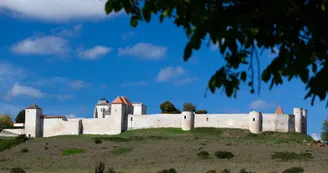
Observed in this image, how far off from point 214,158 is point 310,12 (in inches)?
1162

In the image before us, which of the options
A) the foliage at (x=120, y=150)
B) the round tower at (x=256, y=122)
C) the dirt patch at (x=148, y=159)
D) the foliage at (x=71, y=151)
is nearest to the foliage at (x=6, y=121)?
the dirt patch at (x=148, y=159)

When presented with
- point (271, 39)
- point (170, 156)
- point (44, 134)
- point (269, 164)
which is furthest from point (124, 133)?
point (271, 39)

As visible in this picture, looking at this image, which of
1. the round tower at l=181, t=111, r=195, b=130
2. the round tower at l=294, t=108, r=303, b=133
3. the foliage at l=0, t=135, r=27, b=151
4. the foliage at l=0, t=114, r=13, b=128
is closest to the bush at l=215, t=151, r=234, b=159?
the foliage at l=0, t=135, r=27, b=151

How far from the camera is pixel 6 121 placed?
320ft

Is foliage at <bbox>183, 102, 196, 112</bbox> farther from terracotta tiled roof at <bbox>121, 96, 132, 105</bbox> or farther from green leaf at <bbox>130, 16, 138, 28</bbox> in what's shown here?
green leaf at <bbox>130, 16, 138, 28</bbox>

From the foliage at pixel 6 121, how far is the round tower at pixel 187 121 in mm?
41983

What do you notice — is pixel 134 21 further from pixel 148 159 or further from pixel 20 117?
pixel 20 117

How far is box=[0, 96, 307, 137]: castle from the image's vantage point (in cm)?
6356

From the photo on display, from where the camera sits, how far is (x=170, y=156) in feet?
116

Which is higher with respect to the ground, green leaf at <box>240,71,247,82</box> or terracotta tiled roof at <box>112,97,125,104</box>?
terracotta tiled roof at <box>112,97,125,104</box>

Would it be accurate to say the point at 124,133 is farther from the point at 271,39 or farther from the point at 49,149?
the point at 271,39

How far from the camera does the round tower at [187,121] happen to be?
66750 millimetres

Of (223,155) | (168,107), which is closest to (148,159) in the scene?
(223,155)

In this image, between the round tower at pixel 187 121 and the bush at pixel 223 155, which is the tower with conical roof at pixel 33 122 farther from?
the bush at pixel 223 155
